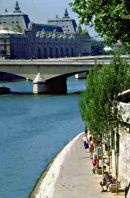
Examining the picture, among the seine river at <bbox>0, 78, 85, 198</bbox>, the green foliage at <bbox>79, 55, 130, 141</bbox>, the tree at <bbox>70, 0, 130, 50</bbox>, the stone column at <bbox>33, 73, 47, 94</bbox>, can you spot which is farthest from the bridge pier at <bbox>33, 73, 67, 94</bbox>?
the tree at <bbox>70, 0, 130, 50</bbox>

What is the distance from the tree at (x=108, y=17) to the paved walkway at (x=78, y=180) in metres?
6.40

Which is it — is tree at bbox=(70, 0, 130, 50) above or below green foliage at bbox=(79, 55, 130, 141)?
above

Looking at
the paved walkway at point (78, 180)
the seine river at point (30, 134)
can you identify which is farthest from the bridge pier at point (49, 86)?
the paved walkway at point (78, 180)

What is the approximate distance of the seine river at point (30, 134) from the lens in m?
37.7

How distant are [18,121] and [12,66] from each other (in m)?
43.9

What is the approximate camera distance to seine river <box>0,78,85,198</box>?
3766cm

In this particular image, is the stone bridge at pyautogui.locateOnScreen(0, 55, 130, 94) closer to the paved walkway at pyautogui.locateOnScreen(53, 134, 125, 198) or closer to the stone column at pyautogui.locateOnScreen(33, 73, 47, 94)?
the stone column at pyautogui.locateOnScreen(33, 73, 47, 94)

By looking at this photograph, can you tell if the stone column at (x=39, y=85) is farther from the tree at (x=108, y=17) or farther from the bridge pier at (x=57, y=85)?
the tree at (x=108, y=17)

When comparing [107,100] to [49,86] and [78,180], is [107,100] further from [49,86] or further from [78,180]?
[49,86]

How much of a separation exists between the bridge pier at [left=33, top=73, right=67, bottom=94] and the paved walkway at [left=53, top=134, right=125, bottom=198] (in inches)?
2616

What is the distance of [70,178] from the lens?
3381 cm

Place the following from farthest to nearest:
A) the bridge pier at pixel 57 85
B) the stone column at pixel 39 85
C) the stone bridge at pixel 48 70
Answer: the bridge pier at pixel 57 85, the stone column at pixel 39 85, the stone bridge at pixel 48 70

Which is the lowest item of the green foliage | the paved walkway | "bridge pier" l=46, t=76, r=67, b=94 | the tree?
"bridge pier" l=46, t=76, r=67, b=94

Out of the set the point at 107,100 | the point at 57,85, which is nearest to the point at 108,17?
the point at 107,100
